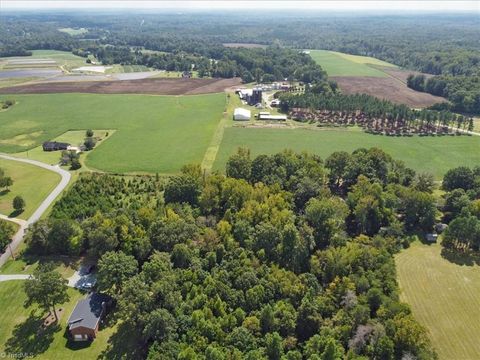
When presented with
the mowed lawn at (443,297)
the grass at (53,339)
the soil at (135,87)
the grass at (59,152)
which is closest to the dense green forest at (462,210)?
the mowed lawn at (443,297)

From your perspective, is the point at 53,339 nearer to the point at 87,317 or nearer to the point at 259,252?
the point at 87,317

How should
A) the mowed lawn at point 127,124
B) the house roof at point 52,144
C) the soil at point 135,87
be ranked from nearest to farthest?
the mowed lawn at point 127,124 < the house roof at point 52,144 < the soil at point 135,87

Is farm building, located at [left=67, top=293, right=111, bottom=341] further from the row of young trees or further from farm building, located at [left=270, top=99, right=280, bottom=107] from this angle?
farm building, located at [left=270, top=99, right=280, bottom=107]

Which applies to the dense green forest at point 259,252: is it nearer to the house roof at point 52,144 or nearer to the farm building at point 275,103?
the house roof at point 52,144

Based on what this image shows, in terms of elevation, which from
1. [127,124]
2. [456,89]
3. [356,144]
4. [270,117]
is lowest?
[127,124]

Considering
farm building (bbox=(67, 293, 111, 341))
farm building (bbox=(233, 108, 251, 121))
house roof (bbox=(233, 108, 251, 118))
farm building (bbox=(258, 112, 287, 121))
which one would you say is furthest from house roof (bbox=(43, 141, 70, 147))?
farm building (bbox=(67, 293, 111, 341))

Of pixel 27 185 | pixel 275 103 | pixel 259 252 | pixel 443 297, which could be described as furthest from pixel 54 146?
pixel 443 297
